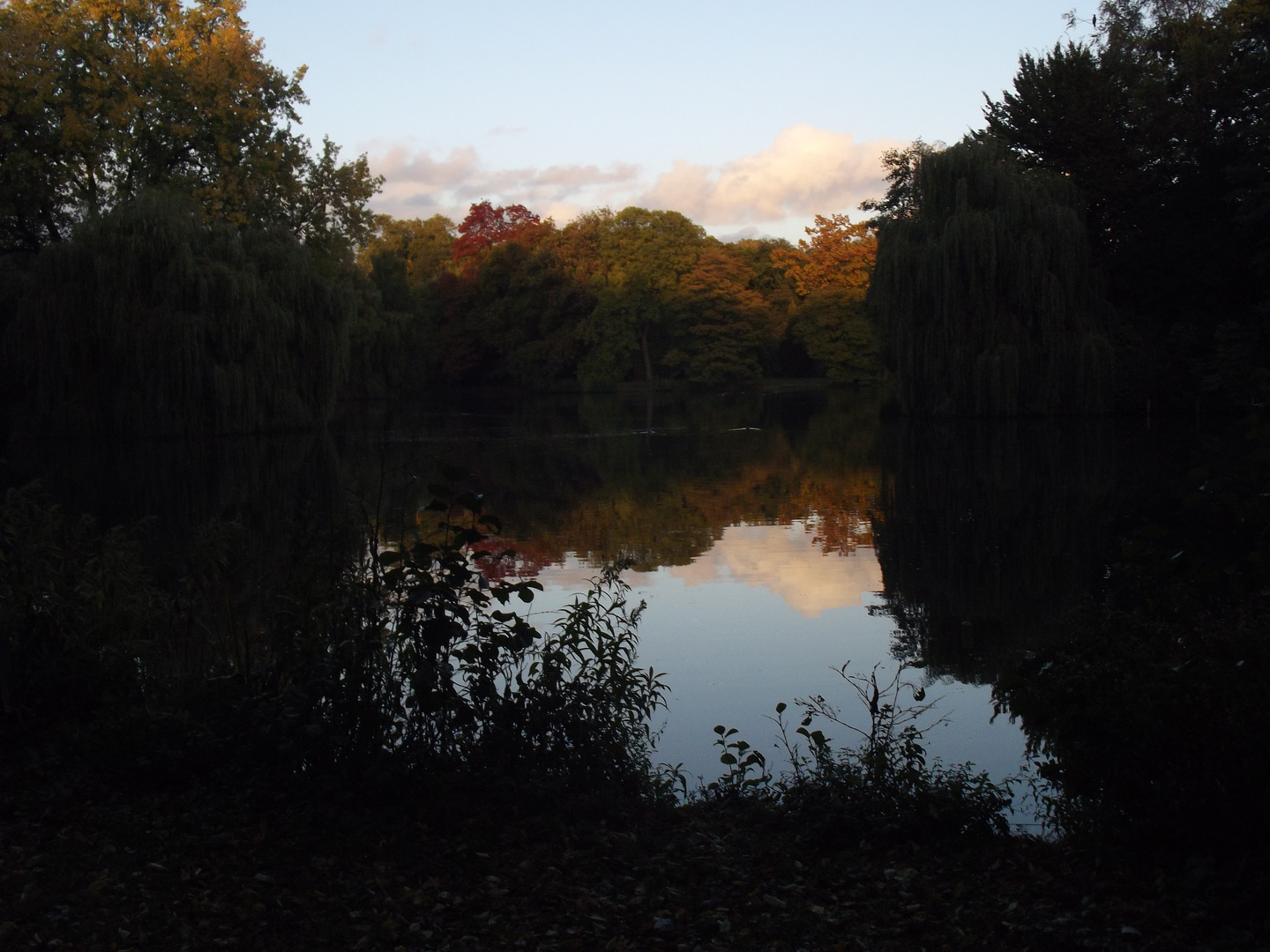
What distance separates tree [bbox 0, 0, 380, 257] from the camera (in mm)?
30125

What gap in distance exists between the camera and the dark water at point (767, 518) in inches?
313

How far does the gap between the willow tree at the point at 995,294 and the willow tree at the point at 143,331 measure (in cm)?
1563

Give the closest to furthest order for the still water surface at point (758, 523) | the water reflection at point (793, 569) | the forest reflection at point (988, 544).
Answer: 1. the still water surface at point (758, 523)
2. the forest reflection at point (988, 544)
3. the water reflection at point (793, 569)

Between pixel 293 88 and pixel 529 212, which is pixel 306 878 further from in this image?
pixel 529 212

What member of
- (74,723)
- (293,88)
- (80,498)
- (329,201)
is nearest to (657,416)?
(329,201)

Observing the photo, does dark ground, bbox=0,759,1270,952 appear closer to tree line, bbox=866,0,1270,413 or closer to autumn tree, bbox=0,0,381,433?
autumn tree, bbox=0,0,381,433

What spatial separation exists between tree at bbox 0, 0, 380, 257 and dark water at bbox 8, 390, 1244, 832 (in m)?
7.85

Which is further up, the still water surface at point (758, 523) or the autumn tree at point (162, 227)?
the autumn tree at point (162, 227)

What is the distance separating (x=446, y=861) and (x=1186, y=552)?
291 cm

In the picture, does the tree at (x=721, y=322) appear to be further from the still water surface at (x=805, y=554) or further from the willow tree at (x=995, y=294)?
the still water surface at (x=805, y=554)

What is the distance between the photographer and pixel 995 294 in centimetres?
2925

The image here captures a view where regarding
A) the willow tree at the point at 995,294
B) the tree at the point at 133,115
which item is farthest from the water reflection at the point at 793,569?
the tree at the point at 133,115

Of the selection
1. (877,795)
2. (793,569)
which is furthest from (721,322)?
(877,795)

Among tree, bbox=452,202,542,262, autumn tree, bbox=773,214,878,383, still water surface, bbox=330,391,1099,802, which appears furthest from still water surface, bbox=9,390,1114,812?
tree, bbox=452,202,542,262
